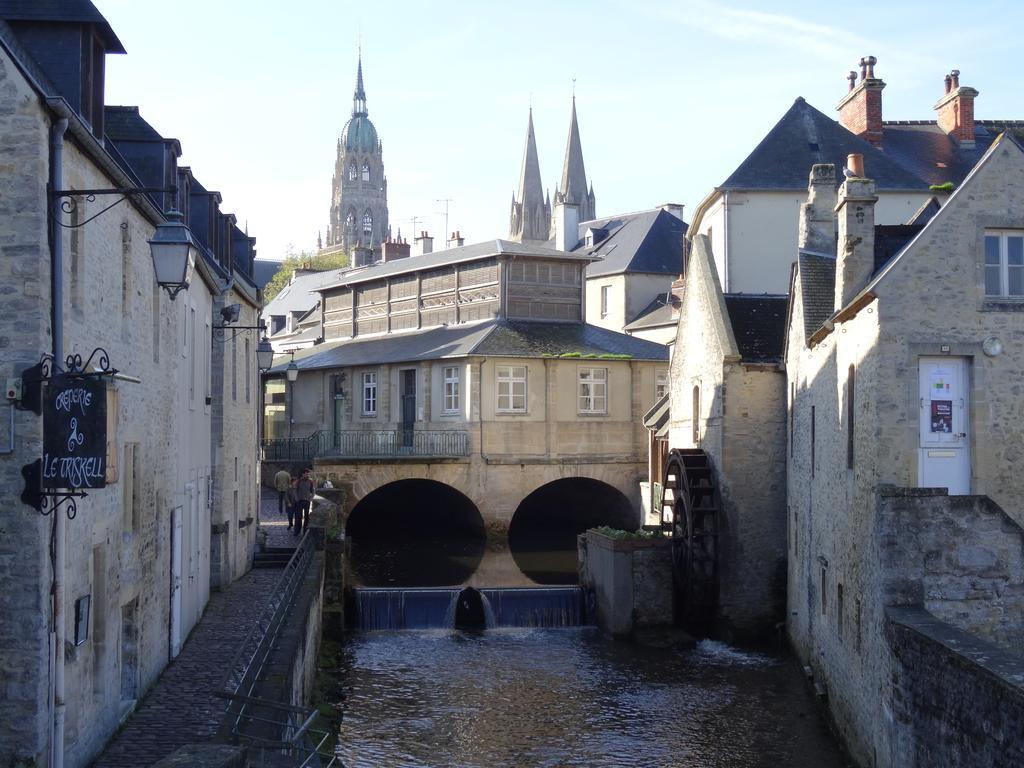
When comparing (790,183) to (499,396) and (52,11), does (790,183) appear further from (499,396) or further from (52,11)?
(52,11)

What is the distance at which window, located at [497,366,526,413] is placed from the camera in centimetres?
3481

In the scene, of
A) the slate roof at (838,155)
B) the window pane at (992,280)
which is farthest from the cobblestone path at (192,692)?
the slate roof at (838,155)

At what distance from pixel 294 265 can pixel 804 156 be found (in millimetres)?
57443

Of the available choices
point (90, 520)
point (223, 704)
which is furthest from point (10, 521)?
point (223, 704)

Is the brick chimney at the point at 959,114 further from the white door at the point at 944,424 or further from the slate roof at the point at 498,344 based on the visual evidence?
the white door at the point at 944,424

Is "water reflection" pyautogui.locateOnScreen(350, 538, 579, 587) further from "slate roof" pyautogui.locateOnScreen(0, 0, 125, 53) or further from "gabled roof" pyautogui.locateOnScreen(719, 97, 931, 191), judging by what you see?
"slate roof" pyautogui.locateOnScreen(0, 0, 125, 53)

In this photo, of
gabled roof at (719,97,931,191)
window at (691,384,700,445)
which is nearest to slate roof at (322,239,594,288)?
gabled roof at (719,97,931,191)

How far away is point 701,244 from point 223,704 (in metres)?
15.4

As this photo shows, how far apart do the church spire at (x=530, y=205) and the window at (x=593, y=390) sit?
5917 centimetres

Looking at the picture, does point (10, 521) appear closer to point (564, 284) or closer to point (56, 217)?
point (56, 217)

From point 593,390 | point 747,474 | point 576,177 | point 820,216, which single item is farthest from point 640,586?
point 576,177

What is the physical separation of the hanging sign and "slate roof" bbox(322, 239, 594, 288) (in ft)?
93.0

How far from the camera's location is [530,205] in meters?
94.8

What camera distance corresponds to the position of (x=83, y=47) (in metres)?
11.0
